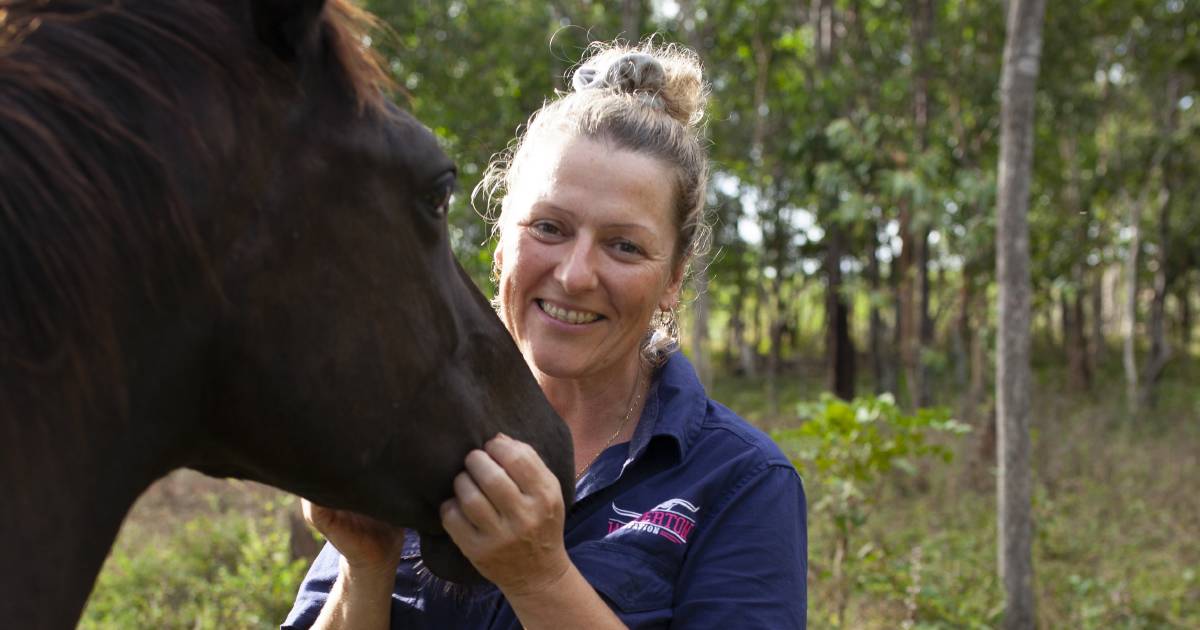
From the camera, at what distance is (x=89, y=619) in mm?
6070

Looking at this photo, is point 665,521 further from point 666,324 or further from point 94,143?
point 94,143

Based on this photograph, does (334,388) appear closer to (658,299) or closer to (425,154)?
(425,154)

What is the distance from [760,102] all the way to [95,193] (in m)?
13.6

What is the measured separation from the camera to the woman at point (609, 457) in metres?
1.58

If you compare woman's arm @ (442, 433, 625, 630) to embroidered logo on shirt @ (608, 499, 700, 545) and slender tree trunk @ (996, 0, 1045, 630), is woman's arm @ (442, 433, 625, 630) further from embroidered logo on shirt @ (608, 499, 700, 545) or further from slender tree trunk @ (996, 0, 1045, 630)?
slender tree trunk @ (996, 0, 1045, 630)

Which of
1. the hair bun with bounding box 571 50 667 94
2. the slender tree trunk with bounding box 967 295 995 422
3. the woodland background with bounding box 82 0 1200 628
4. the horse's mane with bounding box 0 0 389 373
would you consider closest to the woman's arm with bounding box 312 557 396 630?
the horse's mane with bounding box 0 0 389 373

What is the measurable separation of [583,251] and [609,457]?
0.39 metres

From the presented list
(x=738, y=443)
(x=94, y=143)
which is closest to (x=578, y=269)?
(x=738, y=443)

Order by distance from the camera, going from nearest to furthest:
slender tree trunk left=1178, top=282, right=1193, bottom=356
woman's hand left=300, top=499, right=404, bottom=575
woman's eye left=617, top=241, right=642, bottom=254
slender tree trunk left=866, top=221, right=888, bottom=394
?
woman's hand left=300, top=499, right=404, bottom=575, woman's eye left=617, top=241, right=642, bottom=254, slender tree trunk left=866, top=221, right=888, bottom=394, slender tree trunk left=1178, top=282, right=1193, bottom=356

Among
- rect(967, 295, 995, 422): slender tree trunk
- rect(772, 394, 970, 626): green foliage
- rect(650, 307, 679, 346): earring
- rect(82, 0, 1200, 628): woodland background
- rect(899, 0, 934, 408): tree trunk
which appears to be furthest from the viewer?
rect(899, 0, 934, 408): tree trunk

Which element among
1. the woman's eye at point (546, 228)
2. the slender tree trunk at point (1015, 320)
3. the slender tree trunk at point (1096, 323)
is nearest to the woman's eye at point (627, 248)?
the woman's eye at point (546, 228)

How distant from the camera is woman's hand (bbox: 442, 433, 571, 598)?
146 cm

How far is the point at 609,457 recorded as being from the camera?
1997mm

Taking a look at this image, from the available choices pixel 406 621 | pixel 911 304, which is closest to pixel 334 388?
pixel 406 621
